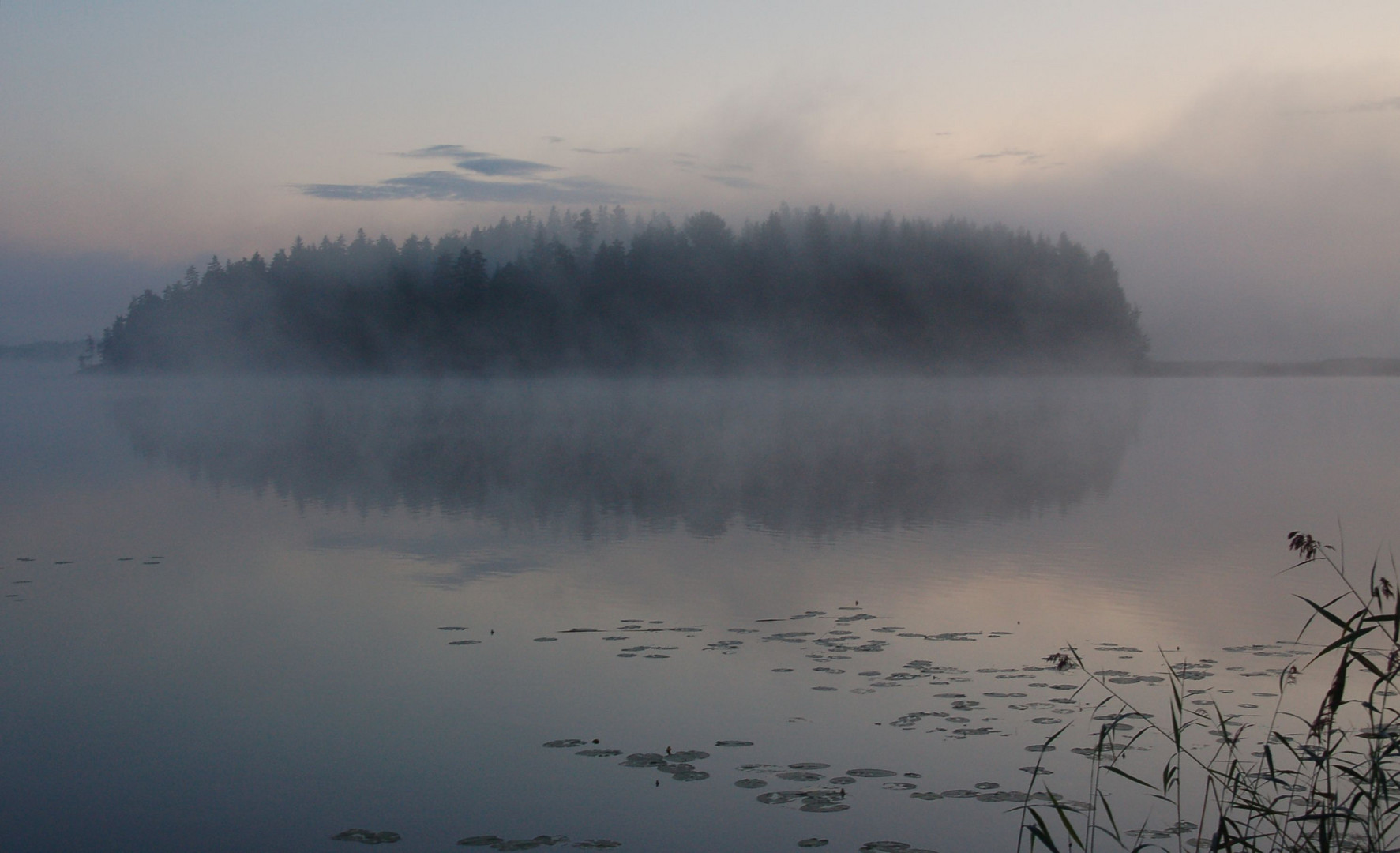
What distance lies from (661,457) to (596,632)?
2115 centimetres

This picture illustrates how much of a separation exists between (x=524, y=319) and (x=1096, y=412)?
8421 cm

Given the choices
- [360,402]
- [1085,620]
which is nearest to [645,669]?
[1085,620]

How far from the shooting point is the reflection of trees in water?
73.1ft

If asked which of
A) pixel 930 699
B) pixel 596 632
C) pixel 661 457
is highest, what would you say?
pixel 930 699

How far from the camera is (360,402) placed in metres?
70.2

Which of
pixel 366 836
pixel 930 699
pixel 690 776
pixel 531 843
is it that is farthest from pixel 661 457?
pixel 531 843

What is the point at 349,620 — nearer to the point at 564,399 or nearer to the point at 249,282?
the point at 564,399

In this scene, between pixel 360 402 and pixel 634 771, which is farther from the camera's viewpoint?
pixel 360 402

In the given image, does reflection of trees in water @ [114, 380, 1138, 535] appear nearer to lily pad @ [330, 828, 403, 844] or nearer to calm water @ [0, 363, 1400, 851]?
calm water @ [0, 363, 1400, 851]

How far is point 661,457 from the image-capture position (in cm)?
3303

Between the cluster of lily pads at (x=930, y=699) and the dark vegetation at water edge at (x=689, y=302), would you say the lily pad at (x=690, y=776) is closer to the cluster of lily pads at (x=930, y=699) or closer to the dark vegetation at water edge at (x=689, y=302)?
the cluster of lily pads at (x=930, y=699)

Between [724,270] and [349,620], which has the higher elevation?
[724,270]

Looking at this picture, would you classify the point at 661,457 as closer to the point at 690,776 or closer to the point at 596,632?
the point at 596,632

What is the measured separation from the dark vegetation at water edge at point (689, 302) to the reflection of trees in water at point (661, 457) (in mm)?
64896
